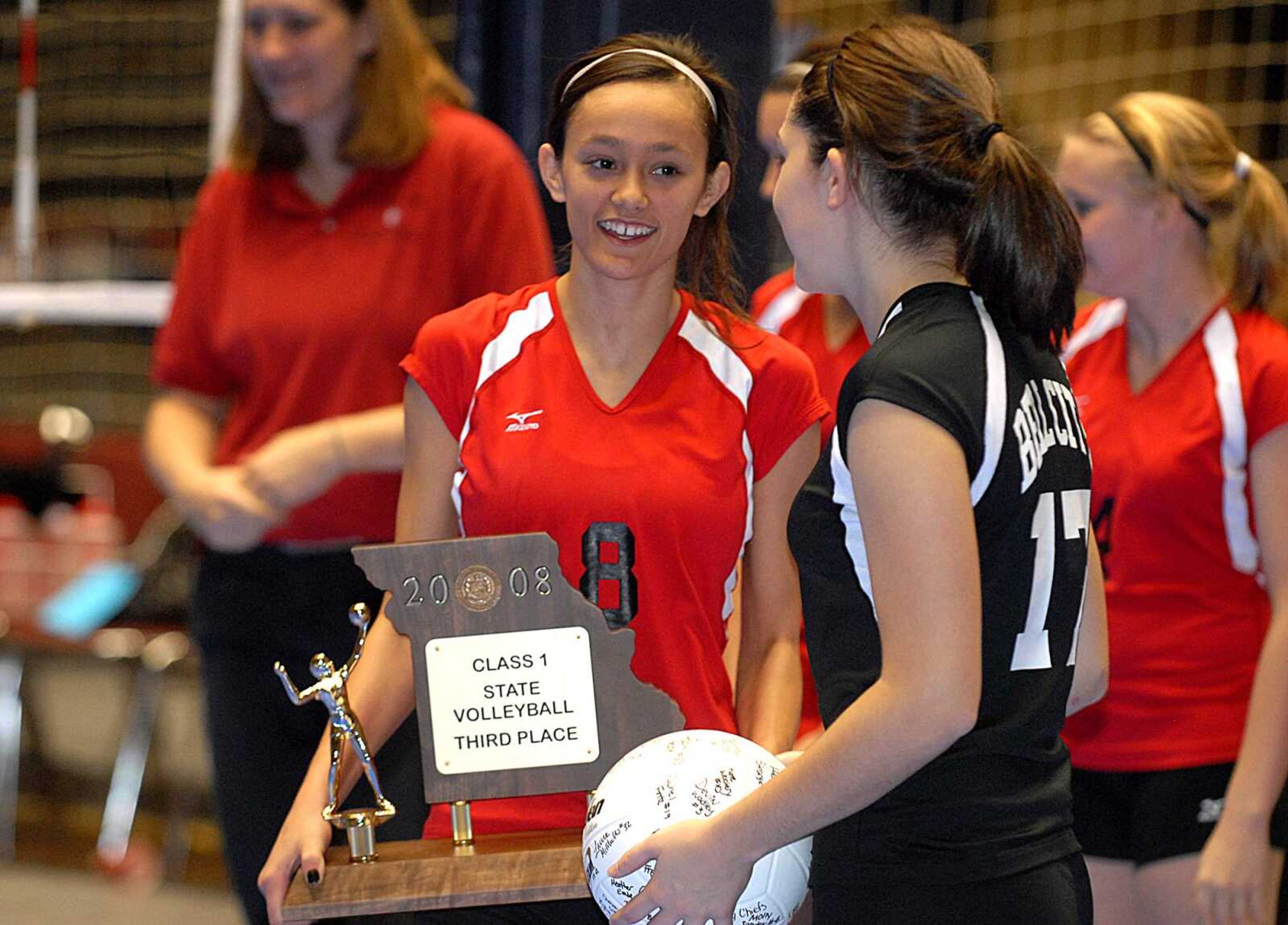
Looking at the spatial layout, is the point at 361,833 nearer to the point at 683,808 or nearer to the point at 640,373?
the point at 683,808

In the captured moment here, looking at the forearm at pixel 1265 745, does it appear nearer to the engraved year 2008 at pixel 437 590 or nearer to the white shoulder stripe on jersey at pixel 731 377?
the white shoulder stripe on jersey at pixel 731 377

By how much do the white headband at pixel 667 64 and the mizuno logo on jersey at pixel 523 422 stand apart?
1.29 feet

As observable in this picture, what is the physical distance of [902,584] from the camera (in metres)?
1.47

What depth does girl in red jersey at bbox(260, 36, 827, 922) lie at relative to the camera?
1932mm

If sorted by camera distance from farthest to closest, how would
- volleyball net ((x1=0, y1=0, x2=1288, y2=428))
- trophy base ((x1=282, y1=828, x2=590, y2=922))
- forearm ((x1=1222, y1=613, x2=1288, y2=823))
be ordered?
volleyball net ((x1=0, y1=0, x2=1288, y2=428)) → forearm ((x1=1222, y1=613, x2=1288, y2=823)) → trophy base ((x1=282, y1=828, x2=590, y2=922))

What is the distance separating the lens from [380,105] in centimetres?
269

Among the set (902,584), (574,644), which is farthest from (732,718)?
(902,584)

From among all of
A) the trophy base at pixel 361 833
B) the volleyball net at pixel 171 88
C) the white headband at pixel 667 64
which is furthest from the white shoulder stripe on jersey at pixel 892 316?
the volleyball net at pixel 171 88

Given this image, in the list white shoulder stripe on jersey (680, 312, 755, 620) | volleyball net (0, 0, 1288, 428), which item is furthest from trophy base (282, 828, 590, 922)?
volleyball net (0, 0, 1288, 428)

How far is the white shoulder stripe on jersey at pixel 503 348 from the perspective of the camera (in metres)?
1.99

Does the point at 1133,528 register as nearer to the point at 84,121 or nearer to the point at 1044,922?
the point at 1044,922

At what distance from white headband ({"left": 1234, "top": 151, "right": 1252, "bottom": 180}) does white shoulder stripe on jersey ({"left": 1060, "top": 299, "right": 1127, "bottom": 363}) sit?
0.94 feet

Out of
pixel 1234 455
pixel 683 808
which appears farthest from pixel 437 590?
pixel 1234 455

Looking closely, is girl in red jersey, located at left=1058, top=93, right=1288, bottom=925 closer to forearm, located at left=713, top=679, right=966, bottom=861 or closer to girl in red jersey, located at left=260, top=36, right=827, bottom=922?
girl in red jersey, located at left=260, top=36, right=827, bottom=922
